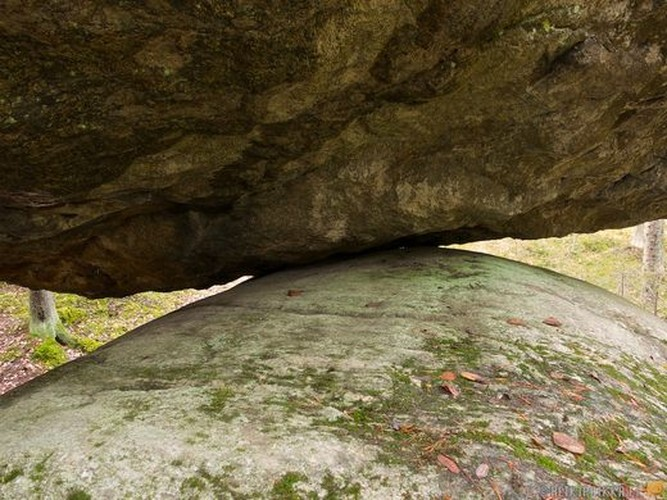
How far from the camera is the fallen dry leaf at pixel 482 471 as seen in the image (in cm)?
309

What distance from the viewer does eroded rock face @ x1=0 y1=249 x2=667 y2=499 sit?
310 centimetres

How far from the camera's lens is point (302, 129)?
16.9 ft

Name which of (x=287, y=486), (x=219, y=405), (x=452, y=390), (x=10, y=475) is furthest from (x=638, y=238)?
(x=10, y=475)

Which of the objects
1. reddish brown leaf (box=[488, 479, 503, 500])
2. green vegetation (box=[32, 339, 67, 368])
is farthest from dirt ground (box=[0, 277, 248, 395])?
reddish brown leaf (box=[488, 479, 503, 500])

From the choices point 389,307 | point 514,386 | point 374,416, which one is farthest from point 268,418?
point 389,307

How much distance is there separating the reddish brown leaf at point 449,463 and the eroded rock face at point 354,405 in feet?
0.18

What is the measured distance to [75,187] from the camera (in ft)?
16.4

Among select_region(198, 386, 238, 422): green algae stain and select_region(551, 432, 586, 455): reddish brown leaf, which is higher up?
select_region(198, 386, 238, 422): green algae stain

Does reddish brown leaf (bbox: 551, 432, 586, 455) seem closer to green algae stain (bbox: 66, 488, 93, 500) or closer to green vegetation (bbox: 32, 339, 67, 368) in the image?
green algae stain (bbox: 66, 488, 93, 500)

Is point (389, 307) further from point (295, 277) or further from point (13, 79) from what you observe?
point (13, 79)

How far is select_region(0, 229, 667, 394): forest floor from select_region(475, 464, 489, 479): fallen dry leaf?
1231 centimetres

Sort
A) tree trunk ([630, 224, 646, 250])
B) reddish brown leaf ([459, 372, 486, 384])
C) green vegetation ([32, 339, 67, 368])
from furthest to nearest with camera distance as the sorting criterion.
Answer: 1. tree trunk ([630, 224, 646, 250])
2. green vegetation ([32, 339, 67, 368])
3. reddish brown leaf ([459, 372, 486, 384])

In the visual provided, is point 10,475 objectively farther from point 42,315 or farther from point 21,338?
point 21,338

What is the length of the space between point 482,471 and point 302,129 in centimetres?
342
